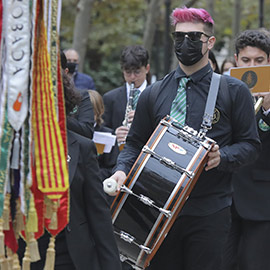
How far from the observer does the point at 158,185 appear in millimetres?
4105

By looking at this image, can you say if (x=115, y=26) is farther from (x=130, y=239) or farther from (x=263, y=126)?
(x=130, y=239)

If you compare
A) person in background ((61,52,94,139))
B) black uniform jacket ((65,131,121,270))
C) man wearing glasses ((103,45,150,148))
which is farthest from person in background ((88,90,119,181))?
black uniform jacket ((65,131,121,270))

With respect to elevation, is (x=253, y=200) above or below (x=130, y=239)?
below

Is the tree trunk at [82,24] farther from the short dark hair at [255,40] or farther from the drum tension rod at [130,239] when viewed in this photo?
the drum tension rod at [130,239]

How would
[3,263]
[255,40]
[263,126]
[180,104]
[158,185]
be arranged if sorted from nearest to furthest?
[3,263] < [158,185] < [180,104] < [263,126] < [255,40]

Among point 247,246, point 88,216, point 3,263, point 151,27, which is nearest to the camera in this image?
point 3,263

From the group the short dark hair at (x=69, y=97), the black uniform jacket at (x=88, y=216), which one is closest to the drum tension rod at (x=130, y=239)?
the black uniform jacket at (x=88, y=216)

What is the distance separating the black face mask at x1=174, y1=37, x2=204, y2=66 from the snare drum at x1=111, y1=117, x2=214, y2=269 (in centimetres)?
46

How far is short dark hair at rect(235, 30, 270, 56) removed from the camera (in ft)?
18.1

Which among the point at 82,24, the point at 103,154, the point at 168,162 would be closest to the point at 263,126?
the point at 168,162

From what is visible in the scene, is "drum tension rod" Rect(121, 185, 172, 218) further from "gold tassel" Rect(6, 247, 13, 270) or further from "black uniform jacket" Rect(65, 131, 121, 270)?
"gold tassel" Rect(6, 247, 13, 270)

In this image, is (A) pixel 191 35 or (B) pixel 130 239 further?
(A) pixel 191 35

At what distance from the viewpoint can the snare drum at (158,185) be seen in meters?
4.06

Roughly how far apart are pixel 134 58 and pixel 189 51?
7.90ft
